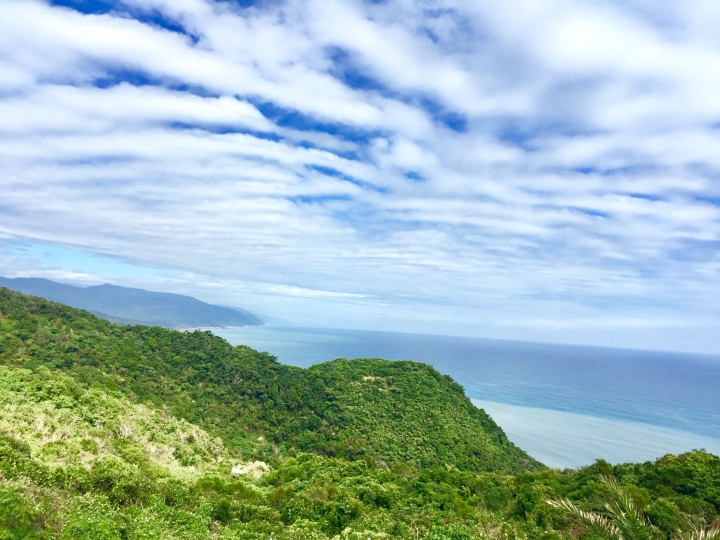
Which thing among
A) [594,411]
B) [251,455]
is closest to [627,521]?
[251,455]

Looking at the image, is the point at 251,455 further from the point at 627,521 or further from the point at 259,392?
the point at 627,521

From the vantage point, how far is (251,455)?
35406 millimetres

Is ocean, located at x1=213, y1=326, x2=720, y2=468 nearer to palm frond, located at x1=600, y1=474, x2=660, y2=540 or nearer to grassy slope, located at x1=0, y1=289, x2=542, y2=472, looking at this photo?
grassy slope, located at x1=0, y1=289, x2=542, y2=472

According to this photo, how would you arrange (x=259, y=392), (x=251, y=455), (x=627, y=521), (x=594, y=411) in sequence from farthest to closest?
1. (x=594, y=411)
2. (x=259, y=392)
3. (x=251, y=455)
4. (x=627, y=521)

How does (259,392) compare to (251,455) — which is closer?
(251,455)

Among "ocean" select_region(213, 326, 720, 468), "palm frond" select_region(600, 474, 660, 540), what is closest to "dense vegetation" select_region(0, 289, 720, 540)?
"palm frond" select_region(600, 474, 660, 540)

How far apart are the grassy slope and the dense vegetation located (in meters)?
0.20

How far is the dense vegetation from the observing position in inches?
465

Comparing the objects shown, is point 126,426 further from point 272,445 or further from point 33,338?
point 33,338

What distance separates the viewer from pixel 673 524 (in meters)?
16.7

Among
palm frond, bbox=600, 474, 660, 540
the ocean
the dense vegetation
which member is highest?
palm frond, bbox=600, 474, 660, 540

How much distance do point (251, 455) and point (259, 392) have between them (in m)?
14.0

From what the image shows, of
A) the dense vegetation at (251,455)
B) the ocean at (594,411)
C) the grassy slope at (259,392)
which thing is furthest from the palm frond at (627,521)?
the ocean at (594,411)

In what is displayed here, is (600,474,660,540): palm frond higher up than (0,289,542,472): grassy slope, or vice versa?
(600,474,660,540): palm frond
